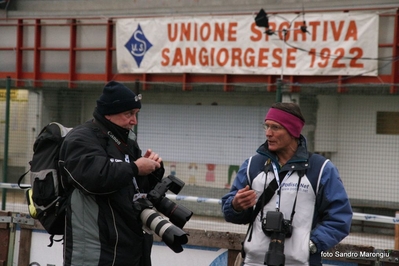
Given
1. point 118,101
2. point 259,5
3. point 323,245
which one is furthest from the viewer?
point 259,5

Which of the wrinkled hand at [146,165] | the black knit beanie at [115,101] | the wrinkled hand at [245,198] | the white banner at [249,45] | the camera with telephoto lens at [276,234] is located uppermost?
the white banner at [249,45]

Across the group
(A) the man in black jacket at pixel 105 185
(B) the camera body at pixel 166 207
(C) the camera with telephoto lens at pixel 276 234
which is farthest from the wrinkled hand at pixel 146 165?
(C) the camera with telephoto lens at pixel 276 234

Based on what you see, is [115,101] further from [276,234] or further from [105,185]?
[276,234]

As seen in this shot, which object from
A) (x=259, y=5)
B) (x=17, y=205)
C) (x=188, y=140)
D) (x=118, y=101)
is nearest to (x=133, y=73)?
(x=259, y=5)

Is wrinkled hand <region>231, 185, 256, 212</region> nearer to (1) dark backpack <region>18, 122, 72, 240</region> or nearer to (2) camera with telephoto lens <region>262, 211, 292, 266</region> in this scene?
(2) camera with telephoto lens <region>262, 211, 292, 266</region>

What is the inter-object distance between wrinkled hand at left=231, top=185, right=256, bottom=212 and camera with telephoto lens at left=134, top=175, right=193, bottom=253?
0.41m

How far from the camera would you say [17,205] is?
12141 millimetres

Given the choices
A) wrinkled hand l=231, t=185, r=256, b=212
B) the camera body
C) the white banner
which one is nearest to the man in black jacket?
the camera body

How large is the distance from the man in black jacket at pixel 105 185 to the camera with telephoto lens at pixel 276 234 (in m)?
0.82

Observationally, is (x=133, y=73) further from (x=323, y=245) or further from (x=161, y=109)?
(x=323, y=245)

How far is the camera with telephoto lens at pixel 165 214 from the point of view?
176 inches

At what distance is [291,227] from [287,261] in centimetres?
21

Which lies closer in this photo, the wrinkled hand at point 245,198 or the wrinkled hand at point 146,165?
the wrinkled hand at point 245,198

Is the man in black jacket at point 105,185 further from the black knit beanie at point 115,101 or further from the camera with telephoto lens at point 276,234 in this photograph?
the camera with telephoto lens at point 276,234
